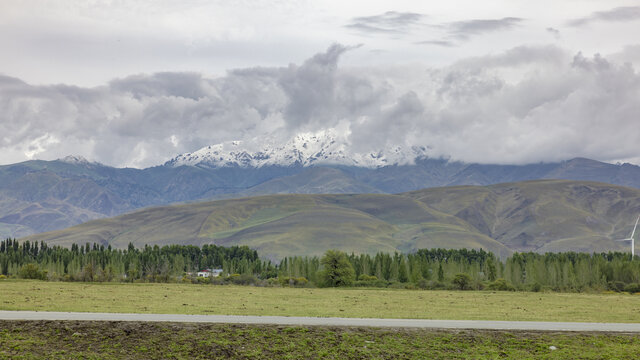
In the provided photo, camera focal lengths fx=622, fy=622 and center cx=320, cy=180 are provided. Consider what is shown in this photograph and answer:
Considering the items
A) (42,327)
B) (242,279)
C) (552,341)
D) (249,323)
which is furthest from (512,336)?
(242,279)

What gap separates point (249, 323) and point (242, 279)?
9884 centimetres

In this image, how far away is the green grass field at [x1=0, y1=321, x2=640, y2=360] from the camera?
43000 mm

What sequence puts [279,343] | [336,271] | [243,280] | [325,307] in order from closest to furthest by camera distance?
[279,343] < [325,307] < [336,271] < [243,280]

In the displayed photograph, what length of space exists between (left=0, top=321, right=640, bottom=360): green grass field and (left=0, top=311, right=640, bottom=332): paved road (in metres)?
1.88

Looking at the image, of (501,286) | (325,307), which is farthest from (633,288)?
(325,307)

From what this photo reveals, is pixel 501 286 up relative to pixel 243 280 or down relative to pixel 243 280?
down

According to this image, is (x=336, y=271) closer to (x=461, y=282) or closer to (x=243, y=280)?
(x=243, y=280)

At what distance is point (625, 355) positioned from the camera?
44125mm

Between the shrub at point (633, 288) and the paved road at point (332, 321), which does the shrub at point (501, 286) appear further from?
the paved road at point (332, 321)

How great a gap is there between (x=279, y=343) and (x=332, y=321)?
320 inches

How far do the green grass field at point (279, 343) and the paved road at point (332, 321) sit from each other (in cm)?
188

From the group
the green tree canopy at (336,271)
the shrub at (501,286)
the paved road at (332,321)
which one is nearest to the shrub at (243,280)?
the green tree canopy at (336,271)

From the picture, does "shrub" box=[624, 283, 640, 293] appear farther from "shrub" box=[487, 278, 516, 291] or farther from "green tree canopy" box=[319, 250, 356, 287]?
"green tree canopy" box=[319, 250, 356, 287]

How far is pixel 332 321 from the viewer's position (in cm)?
5209
